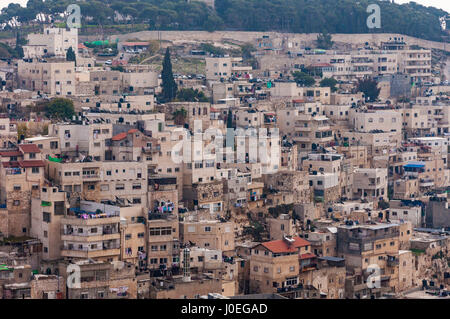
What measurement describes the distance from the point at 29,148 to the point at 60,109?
6.18 metres

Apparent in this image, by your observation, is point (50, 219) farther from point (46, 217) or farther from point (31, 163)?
A: point (31, 163)

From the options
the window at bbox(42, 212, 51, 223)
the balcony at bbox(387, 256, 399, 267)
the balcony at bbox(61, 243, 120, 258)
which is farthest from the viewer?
the balcony at bbox(387, 256, 399, 267)

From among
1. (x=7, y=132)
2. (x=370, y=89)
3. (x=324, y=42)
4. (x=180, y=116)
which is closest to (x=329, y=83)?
(x=370, y=89)

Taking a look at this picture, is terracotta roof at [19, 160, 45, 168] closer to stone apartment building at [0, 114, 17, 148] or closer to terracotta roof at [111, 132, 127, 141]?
stone apartment building at [0, 114, 17, 148]

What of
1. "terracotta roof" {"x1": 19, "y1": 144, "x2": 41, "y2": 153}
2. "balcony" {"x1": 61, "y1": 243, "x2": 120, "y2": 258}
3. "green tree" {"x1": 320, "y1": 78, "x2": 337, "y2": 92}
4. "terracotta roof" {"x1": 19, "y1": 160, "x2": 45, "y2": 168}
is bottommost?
"balcony" {"x1": 61, "y1": 243, "x2": 120, "y2": 258}

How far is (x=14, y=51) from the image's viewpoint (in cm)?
3872

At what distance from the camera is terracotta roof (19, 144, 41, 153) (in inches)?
792

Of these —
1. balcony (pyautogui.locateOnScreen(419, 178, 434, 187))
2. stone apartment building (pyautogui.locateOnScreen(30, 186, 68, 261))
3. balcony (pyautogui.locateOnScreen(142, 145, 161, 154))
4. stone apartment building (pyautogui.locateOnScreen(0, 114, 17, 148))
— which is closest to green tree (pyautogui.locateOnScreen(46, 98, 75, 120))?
stone apartment building (pyautogui.locateOnScreen(0, 114, 17, 148))

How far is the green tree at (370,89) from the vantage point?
37562 mm

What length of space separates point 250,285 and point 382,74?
24990 millimetres

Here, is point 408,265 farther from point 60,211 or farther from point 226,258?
point 60,211

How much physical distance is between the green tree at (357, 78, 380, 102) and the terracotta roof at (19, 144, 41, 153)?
63.4ft
